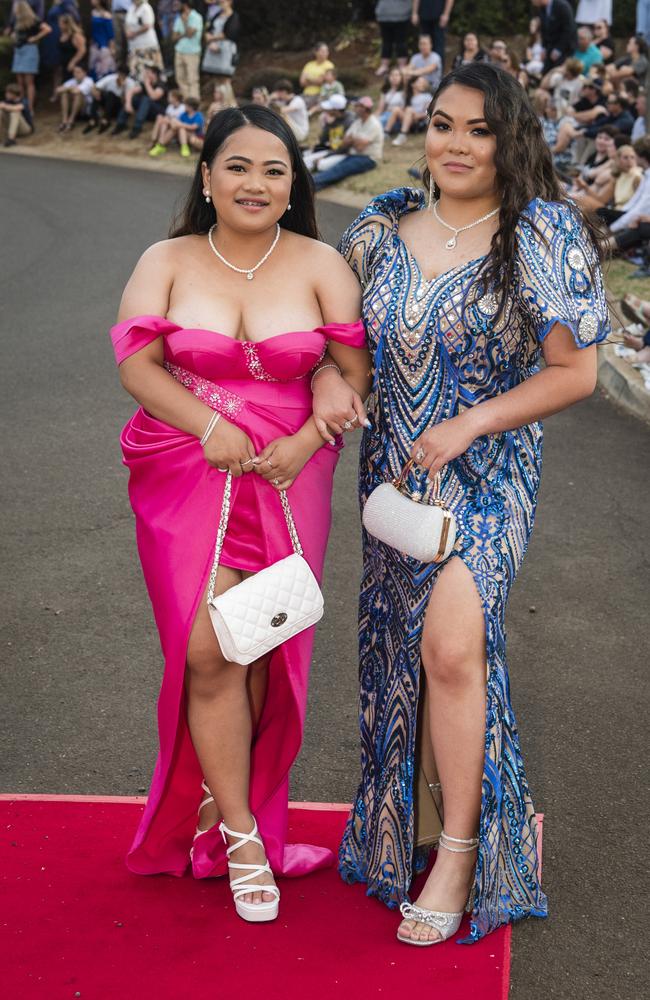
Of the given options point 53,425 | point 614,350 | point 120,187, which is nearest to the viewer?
point 53,425

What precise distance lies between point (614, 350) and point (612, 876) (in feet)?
23.0

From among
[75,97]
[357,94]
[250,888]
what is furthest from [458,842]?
[75,97]

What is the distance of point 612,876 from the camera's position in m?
3.89

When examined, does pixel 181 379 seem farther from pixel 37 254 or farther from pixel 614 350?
pixel 37 254

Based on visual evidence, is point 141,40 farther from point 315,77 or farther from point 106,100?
point 315,77

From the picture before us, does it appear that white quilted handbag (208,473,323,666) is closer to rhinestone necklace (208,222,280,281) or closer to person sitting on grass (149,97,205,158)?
rhinestone necklace (208,222,280,281)

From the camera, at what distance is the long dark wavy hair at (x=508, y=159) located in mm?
3252

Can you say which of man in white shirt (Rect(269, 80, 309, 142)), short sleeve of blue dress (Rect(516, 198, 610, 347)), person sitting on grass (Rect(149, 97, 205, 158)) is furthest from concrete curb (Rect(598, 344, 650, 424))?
person sitting on grass (Rect(149, 97, 205, 158))

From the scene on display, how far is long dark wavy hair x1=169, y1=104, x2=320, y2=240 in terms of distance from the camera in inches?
135

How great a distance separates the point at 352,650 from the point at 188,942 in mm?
2235

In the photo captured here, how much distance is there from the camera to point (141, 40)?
25.9m

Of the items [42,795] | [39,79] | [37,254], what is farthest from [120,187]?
[42,795]

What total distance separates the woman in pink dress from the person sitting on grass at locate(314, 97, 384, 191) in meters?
16.2

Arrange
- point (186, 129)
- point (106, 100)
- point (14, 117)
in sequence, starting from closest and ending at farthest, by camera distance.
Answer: point (186, 129) → point (106, 100) → point (14, 117)
